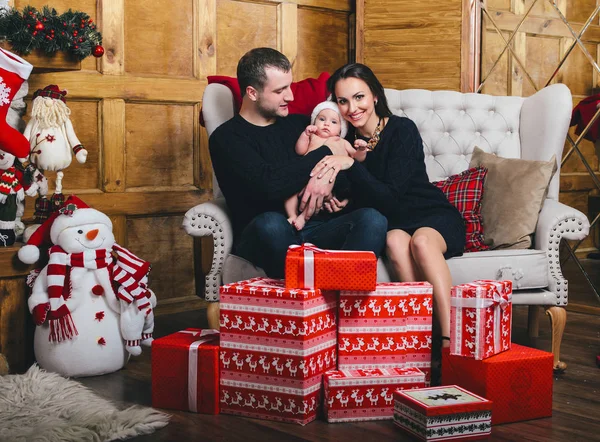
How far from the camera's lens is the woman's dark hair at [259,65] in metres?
2.64

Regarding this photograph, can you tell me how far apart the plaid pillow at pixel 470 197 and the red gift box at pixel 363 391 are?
760 millimetres

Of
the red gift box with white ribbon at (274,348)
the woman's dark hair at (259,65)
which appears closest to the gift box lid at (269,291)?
the red gift box with white ribbon at (274,348)

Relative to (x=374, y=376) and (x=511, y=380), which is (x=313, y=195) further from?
(x=511, y=380)

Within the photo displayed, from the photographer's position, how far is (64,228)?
8.41 ft

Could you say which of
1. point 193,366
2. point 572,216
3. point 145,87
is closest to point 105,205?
point 145,87

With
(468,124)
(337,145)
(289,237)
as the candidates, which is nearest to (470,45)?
(468,124)

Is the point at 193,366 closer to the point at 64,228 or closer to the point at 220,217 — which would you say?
the point at 220,217

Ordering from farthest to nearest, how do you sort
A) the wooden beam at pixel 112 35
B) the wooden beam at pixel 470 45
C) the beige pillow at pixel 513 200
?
the wooden beam at pixel 470 45 → the wooden beam at pixel 112 35 → the beige pillow at pixel 513 200

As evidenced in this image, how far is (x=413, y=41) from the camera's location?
408 centimetres

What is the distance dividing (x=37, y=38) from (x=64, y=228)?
69 cm

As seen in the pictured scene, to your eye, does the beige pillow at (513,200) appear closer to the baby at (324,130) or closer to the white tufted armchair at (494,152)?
the white tufted armchair at (494,152)

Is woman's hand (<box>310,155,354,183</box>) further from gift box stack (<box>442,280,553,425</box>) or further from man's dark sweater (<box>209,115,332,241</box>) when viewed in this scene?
gift box stack (<box>442,280,553,425</box>)

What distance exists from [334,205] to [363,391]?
713mm

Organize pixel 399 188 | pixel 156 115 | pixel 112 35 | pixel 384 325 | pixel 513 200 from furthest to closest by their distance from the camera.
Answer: pixel 156 115
pixel 112 35
pixel 513 200
pixel 399 188
pixel 384 325
